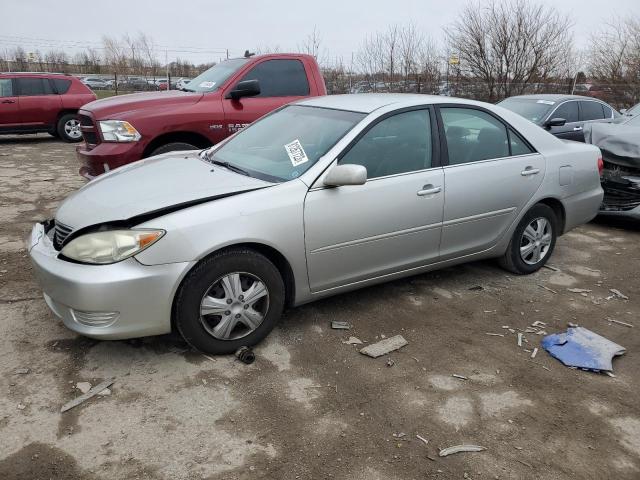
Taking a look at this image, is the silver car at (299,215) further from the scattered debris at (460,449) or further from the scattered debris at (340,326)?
the scattered debris at (460,449)

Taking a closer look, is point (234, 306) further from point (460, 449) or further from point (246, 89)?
point (246, 89)

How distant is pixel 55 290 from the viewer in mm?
3018

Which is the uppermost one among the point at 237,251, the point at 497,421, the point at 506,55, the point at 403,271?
the point at 506,55

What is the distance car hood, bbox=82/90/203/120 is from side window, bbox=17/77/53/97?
7.91 meters

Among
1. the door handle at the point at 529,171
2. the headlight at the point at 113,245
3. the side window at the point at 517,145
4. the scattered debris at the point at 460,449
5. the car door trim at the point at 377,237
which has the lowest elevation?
the scattered debris at the point at 460,449

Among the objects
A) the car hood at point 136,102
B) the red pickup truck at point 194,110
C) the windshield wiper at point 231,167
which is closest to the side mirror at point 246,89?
the red pickup truck at point 194,110

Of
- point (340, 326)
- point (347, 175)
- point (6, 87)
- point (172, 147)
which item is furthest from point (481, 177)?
point (6, 87)

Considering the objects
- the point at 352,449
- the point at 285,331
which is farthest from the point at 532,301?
the point at 352,449

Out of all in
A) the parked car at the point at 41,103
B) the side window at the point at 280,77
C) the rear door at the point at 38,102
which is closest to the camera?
the side window at the point at 280,77

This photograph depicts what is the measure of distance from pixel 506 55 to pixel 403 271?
58.8ft

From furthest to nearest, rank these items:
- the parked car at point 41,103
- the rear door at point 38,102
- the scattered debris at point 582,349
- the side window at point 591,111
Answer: the rear door at point 38,102
the parked car at point 41,103
the side window at point 591,111
the scattered debris at point 582,349

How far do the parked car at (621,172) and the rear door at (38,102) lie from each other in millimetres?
11774

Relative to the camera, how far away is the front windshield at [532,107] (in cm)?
931

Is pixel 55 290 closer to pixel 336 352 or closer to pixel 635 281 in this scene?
pixel 336 352
